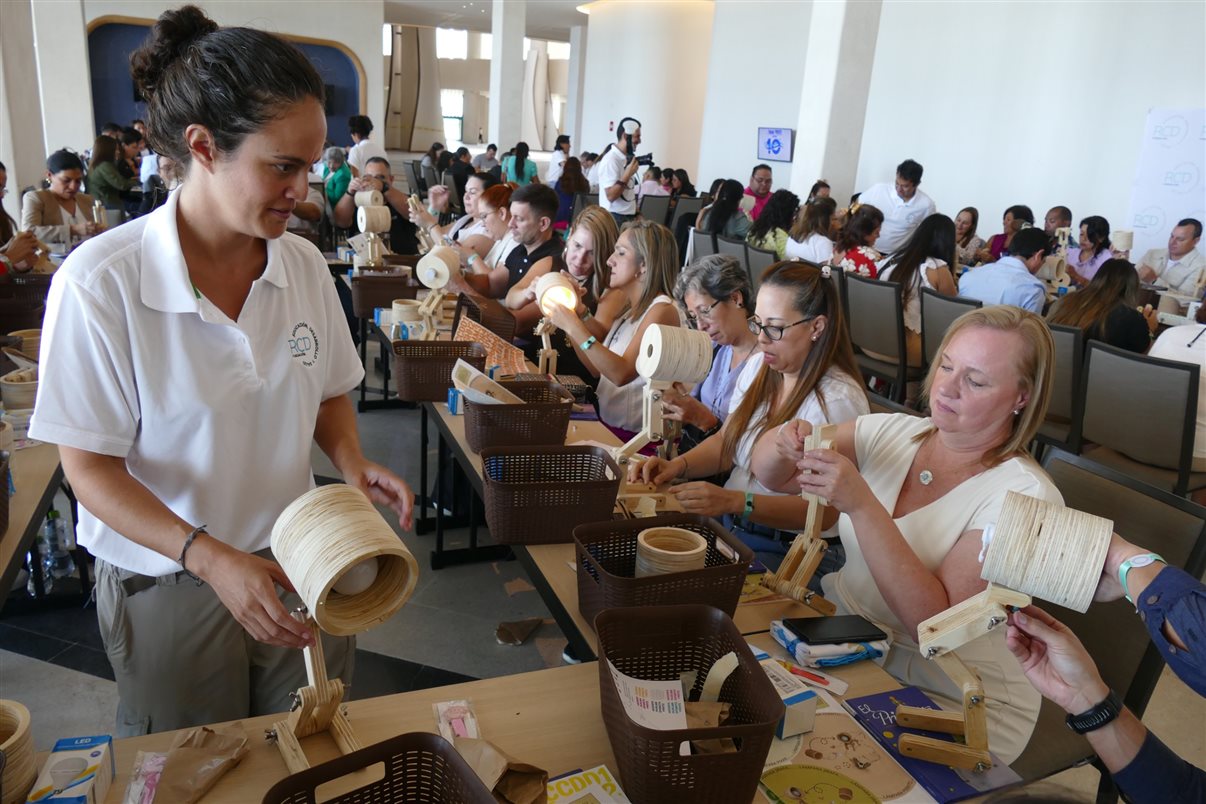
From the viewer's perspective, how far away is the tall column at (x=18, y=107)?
27.1 feet

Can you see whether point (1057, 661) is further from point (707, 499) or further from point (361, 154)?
point (361, 154)

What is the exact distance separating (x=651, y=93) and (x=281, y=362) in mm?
14195

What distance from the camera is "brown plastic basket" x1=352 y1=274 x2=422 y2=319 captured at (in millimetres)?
4281

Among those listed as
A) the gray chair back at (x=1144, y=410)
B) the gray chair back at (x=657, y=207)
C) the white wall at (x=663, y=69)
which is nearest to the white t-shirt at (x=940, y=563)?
the gray chair back at (x=1144, y=410)

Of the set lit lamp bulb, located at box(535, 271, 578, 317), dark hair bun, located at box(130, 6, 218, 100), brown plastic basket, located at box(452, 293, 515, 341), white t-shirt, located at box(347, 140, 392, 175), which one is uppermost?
dark hair bun, located at box(130, 6, 218, 100)

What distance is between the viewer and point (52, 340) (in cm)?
119

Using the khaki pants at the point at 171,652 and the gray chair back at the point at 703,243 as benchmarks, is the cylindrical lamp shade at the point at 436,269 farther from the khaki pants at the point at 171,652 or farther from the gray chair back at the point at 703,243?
the gray chair back at the point at 703,243

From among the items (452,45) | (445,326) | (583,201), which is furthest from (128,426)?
(452,45)

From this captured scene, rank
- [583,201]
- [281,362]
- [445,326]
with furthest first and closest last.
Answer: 1. [583,201]
2. [445,326]
3. [281,362]

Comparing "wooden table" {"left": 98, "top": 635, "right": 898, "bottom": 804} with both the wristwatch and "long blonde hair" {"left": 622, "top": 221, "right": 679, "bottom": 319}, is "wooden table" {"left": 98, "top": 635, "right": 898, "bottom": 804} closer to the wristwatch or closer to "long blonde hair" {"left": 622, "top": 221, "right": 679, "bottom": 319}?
the wristwatch

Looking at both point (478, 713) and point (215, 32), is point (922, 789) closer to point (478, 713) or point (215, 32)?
point (478, 713)

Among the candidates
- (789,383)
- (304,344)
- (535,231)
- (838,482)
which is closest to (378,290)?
(535,231)

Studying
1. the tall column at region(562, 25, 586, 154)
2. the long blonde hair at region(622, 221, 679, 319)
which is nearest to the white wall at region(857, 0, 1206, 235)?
the long blonde hair at region(622, 221, 679, 319)

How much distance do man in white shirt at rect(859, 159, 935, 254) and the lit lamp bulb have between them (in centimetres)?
539
